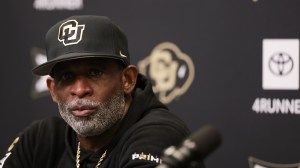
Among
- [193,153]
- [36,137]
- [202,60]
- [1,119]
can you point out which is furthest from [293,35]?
[193,153]

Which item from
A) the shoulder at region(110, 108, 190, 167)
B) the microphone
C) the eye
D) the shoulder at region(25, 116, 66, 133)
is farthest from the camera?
the shoulder at region(25, 116, 66, 133)

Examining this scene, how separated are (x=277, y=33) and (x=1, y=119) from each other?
967 millimetres

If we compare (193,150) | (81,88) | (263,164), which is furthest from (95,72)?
(263,164)

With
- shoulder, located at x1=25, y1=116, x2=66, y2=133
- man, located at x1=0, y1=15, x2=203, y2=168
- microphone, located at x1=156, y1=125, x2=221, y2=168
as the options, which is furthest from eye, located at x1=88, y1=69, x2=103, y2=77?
microphone, located at x1=156, y1=125, x2=221, y2=168

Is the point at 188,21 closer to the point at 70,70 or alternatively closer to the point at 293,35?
the point at 293,35

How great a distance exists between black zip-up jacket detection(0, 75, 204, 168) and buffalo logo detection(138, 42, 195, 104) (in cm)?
56

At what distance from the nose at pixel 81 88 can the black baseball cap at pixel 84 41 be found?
0.20 feet

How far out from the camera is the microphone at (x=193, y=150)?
0.66 meters

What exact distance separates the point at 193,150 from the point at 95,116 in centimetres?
61

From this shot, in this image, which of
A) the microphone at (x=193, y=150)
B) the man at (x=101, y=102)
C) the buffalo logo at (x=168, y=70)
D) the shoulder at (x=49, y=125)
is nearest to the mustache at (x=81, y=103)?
the man at (x=101, y=102)

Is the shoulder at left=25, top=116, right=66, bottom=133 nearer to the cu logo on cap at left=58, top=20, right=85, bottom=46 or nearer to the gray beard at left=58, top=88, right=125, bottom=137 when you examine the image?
the gray beard at left=58, top=88, right=125, bottom=137

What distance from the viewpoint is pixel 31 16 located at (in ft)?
6.93

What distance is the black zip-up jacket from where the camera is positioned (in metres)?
1.18

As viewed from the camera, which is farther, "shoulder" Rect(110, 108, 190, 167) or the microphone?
"shoulder" Rect(110, 108, 190, 167)
